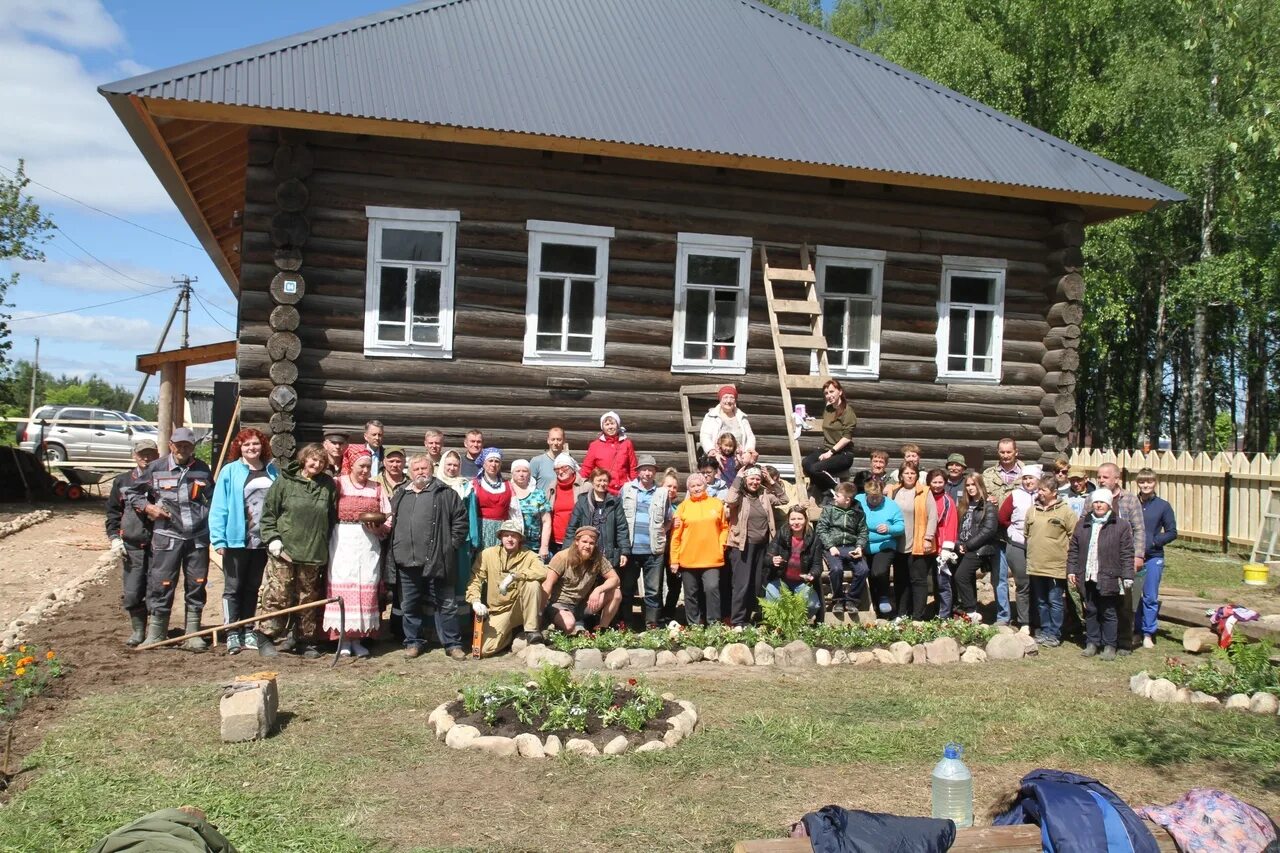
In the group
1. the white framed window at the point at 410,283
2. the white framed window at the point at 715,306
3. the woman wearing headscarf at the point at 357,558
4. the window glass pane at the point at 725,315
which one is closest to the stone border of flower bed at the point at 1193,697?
the white framed window at the point at 715,306

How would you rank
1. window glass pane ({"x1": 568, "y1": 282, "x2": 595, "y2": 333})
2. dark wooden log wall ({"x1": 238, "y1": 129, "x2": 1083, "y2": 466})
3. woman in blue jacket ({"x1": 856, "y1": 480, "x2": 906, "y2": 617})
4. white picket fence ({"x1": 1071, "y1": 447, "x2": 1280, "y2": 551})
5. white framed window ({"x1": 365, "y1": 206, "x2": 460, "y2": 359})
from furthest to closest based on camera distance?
white picket fence ({"x1": 1071, "y1": 447, "x2": 1280, "y2": 551}), window glass pane ({"x1": 568, "y1": 282, "x2": 595, "y2": 333}), white framed window ({"x1": 365, "y1": 206, "x2": 460, "y2": 359}), dark wooden log wall ({"x1": 238, "y1": 129, "x2": 1083, "y2": 466}), woman in blue jacket ({"x1": 856, "y1": 480, "x2": 906, "y2": 617})

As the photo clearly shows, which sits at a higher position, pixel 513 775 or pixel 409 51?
pixel 409 51

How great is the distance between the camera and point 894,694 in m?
8.45

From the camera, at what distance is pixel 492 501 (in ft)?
32.3

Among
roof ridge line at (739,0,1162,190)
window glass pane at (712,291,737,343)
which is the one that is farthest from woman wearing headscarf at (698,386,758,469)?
roof ridge line at (739,0,1162,190)

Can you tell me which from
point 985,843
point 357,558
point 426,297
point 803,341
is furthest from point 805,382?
point 985,843

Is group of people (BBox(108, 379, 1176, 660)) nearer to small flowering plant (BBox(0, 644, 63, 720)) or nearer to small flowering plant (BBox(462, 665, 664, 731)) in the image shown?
small flowering plant (BBox(0, 644, 63, 720))

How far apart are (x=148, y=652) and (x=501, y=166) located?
6.10 m

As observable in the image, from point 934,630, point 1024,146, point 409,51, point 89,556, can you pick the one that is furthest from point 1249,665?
point 89,556

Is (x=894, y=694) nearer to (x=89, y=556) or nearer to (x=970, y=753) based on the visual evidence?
(x=970, y=753)

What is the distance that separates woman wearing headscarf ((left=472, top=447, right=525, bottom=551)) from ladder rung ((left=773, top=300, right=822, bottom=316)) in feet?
14.2

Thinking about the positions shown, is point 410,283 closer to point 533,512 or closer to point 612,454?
point 612,454

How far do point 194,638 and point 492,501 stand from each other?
2658 mm

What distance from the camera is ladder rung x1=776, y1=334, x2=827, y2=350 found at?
12.8 meters
